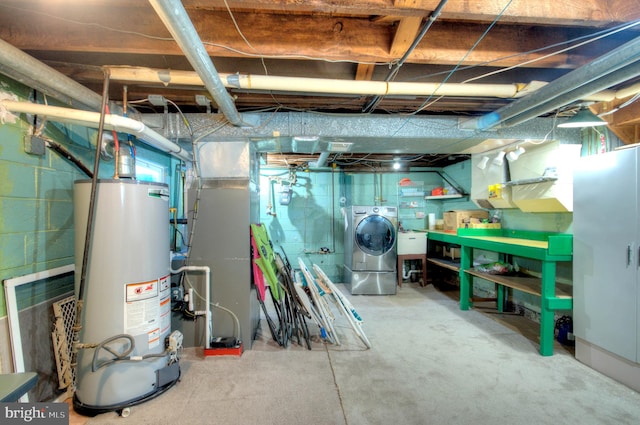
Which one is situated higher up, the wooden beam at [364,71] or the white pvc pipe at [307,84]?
the wooden beam at [364,71]

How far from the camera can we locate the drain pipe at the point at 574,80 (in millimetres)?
1428

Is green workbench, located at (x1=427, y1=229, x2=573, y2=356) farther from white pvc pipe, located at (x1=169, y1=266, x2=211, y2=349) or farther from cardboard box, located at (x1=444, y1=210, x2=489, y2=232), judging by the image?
white pvc pipe, located at (x1=169, y1=266, x2=211, y2=349)

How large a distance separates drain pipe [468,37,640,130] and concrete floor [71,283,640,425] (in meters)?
2.09

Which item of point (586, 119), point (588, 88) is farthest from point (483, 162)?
point (588, 88)

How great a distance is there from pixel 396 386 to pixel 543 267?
174cm

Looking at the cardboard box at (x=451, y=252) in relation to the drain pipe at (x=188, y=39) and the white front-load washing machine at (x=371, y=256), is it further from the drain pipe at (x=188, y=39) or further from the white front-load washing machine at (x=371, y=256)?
the drain pipe at (x=188, y=39)

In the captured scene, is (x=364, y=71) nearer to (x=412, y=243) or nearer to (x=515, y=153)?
(x=515, y=153)

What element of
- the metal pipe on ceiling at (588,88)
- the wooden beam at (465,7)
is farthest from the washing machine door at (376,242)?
the wooden beam at (465,7)

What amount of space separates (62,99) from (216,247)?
5.02 feet

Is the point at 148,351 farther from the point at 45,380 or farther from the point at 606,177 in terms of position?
the point at 606,177

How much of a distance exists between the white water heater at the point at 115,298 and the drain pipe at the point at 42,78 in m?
0.60

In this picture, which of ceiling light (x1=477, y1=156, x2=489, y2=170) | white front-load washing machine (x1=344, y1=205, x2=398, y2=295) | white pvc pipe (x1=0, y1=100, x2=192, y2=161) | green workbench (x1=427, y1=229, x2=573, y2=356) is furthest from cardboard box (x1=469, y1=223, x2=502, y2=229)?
white pvc pipe (x1=0, y1=100, x2=192, y2=161)

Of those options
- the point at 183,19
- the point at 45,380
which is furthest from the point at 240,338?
the point at 183,19

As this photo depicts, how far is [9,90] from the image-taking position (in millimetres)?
1649
